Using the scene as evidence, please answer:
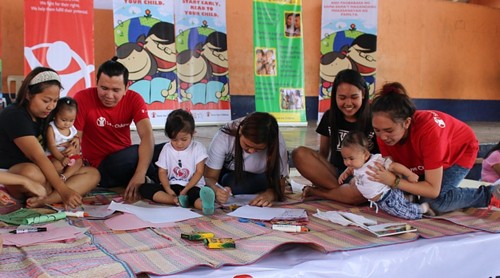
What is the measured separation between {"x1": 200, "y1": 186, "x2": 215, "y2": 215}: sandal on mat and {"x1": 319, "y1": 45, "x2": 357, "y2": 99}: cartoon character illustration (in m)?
5.35

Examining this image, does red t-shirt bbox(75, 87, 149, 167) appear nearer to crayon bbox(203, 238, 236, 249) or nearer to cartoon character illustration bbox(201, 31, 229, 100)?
crayon bbox(203, 238, 236, 249)

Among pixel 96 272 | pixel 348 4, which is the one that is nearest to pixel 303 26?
pixel 348 4

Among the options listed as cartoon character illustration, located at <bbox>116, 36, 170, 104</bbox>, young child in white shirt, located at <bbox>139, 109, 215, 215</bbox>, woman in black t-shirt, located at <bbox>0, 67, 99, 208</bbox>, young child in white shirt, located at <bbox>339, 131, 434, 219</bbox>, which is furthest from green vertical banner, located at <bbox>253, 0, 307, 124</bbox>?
young child in white shirt, located at <bbox>339, 131, 434, 219</bbox>

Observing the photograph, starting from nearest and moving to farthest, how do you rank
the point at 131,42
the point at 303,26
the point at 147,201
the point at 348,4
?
1. the point at 147,201
2. the point at 131,42
3. the point at 348,4
4. the point at 303,26

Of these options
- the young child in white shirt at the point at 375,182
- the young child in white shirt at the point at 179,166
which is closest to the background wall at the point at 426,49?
the young child in white shirt at the point at 179,166

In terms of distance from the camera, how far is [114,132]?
3.05 metres

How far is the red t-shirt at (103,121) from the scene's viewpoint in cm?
293

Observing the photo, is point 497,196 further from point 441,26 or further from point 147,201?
point 441,26

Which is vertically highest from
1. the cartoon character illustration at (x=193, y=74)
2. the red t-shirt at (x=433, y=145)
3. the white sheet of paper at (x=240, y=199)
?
the cartoon character illustration at (x=193, y=74)

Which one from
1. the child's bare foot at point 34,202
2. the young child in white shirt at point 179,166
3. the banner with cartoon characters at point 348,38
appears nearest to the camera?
the child's bare foot at point 34,202

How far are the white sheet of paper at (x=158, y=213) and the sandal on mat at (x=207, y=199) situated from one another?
0.06 metres

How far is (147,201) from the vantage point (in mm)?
2666

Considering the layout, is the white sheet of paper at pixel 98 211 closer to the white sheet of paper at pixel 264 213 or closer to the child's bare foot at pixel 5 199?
the child's bare foot at pixel 5 199

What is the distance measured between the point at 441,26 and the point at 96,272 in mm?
8947
